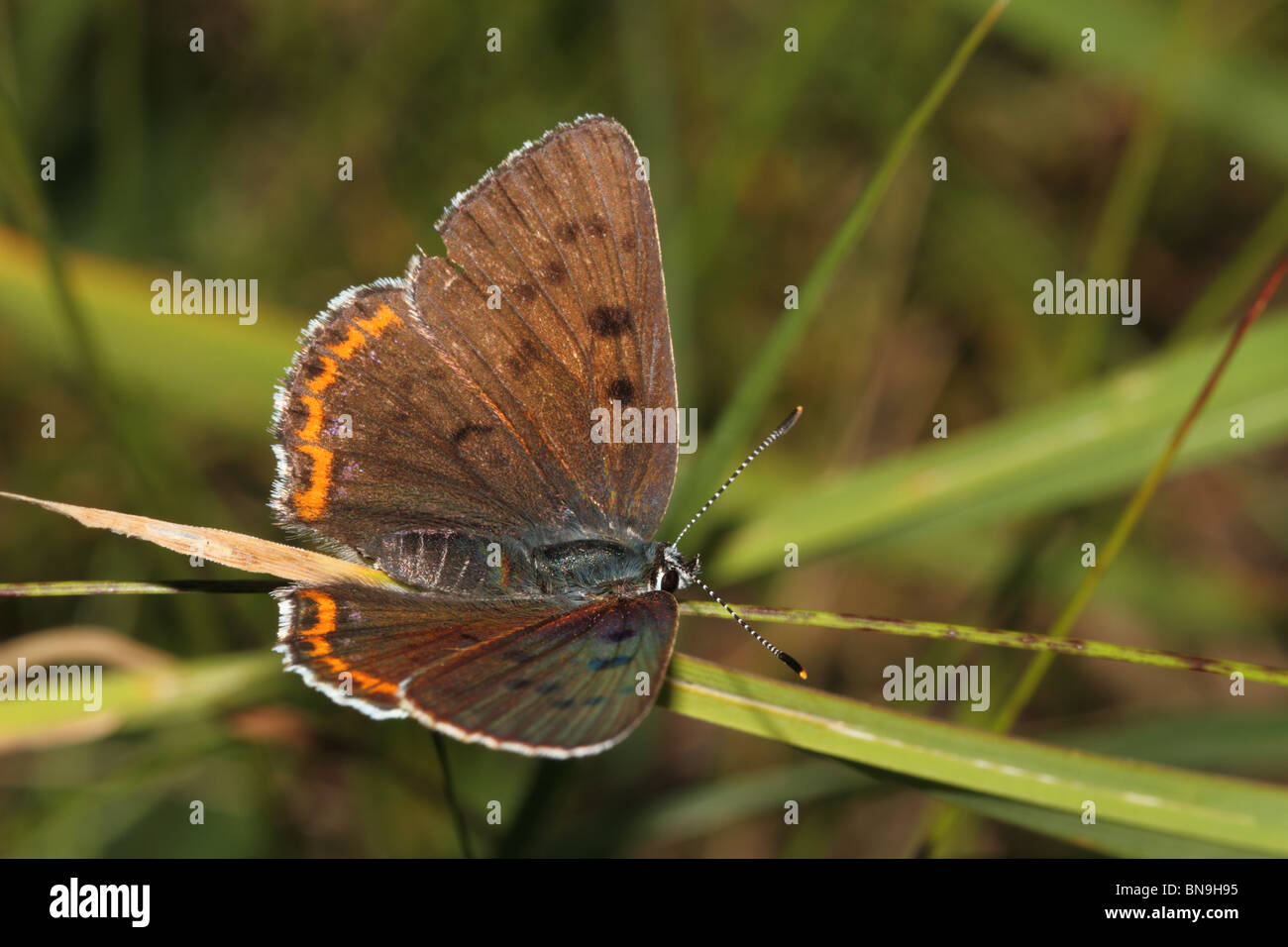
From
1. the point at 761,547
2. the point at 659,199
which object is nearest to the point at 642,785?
the point at 761,547

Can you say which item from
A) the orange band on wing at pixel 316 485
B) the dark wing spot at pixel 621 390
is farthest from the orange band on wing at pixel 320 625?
the dark wing spot at pixel 621 390

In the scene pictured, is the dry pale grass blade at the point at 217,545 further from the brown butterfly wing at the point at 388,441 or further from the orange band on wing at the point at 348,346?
the orange band on wing at the point at 348,346

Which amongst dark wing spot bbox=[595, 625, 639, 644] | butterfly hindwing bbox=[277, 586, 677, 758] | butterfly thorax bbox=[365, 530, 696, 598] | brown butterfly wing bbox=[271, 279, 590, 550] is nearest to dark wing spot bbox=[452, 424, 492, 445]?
brown butterfly wing bbox=[271, 279, 590, 550]

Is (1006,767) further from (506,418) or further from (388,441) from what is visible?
(388,441)

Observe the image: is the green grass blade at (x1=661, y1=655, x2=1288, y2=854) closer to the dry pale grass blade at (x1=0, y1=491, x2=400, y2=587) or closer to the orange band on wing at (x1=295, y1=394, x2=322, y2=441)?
the dry pale grass blade at (x1=0, y1=491, x2=400, y2=587)

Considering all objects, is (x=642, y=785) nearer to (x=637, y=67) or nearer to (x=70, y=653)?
(x=70, y=653)

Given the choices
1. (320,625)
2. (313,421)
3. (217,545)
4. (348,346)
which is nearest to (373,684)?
(320,625)
